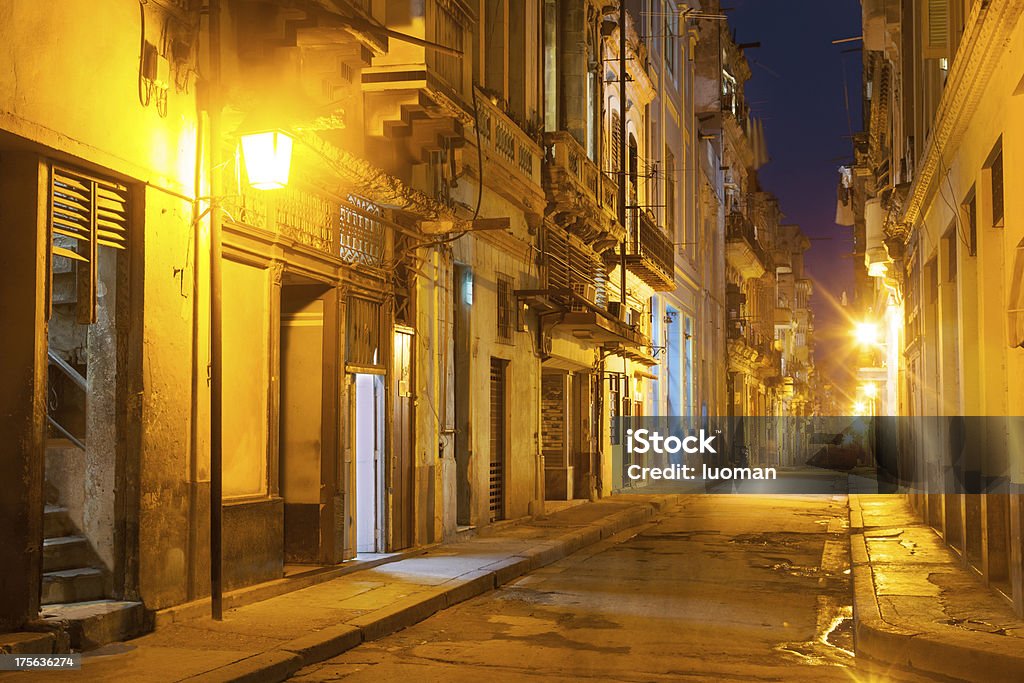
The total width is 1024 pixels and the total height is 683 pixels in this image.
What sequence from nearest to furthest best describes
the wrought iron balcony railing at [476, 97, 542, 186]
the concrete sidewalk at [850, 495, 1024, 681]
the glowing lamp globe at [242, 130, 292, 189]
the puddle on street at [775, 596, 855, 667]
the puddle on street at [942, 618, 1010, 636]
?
the concrete sidewalk at [850, 495, 1024, 681], the puddle on street at [775, 596, 855, 667], the puddle on street at [942, 618, 1010, 636], the glowing lamp globe at [242, 130, 292, 189], the wrought iron balcony railing at [476, 97, 542, 186]

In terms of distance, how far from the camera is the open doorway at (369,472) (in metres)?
13.9

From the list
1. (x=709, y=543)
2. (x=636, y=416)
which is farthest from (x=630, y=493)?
(x=709, y=543)

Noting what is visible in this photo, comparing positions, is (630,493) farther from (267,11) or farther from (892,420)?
(267,11)

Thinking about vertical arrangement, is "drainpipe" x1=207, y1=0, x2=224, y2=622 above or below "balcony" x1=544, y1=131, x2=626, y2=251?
below

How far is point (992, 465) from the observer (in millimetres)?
11805

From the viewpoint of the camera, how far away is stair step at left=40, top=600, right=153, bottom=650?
26.4 feet

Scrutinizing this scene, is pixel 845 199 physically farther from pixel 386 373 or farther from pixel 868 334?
pixel 386 373

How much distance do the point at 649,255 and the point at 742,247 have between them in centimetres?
1945

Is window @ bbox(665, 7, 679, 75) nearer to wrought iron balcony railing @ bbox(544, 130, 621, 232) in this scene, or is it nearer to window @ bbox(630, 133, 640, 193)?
window @ bbox(630, 133, 640, 193)

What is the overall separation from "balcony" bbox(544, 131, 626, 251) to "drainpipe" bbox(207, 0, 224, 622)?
38.4 feet

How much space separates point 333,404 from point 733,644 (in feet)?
16.7

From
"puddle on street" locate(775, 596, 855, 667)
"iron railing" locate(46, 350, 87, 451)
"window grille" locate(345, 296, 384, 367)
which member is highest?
"window grille" locate(345, 296, 384, 367)

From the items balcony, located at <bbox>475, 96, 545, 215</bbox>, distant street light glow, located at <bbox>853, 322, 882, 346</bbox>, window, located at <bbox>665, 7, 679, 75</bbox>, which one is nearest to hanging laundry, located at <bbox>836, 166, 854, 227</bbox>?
distant street light glow, located at <bbox>853, 322, 882, 346</bbox>

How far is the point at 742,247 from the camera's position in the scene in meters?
48.9
